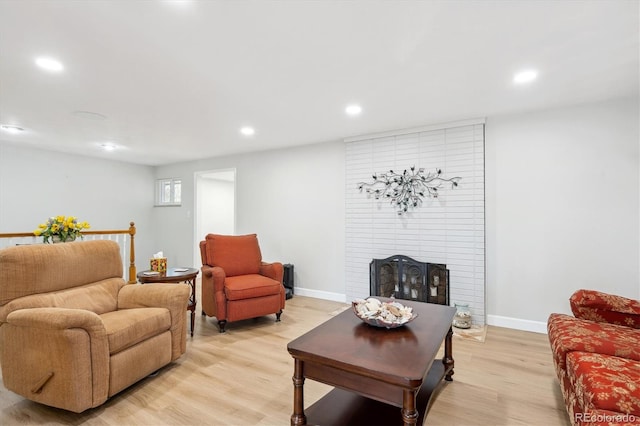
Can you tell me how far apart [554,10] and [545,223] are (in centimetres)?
222

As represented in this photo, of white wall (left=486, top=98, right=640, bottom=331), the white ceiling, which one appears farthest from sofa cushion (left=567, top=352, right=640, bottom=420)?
the white ceiling

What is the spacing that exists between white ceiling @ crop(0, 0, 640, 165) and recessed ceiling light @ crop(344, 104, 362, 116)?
0.28 ft

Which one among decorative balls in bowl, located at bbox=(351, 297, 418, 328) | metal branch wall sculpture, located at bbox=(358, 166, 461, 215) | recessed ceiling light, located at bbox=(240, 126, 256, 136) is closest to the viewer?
decorative balls in bowl, located at bbox=(351, 297, 418, 328)

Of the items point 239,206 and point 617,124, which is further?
point 239,206

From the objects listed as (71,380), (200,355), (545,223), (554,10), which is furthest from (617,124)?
(71,380)

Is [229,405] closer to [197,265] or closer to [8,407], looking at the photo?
[8,407]

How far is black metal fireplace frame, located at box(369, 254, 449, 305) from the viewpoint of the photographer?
11.9ft

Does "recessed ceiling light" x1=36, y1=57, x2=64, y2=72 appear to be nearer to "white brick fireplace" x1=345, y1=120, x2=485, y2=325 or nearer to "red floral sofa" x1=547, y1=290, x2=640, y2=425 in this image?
"white brick fireplace" x1=345, y1=120, x2=485, y2=325

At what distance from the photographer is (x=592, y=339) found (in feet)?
5.96

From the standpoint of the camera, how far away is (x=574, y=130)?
3.10 metres

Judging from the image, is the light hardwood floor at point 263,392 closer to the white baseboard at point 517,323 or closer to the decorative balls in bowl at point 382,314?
the white baseboard at point 517,323

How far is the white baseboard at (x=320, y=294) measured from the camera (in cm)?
443

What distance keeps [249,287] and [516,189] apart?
3097 millimetres

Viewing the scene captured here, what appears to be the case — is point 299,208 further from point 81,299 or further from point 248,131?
point 81,299
